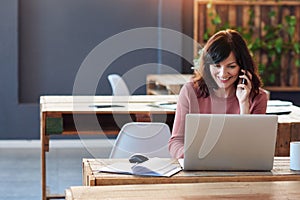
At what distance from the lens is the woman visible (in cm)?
314

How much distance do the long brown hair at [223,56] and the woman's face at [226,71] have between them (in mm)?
18

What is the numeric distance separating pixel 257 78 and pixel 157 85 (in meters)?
3.56

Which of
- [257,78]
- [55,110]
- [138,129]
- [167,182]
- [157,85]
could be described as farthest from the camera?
[157,85]

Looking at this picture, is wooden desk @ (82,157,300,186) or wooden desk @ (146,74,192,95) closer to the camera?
wooden desk @ (82,157,300,186)

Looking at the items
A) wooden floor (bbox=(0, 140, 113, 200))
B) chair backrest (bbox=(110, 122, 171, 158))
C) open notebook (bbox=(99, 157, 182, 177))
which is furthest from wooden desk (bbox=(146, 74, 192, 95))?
open notebook (bbox=(99, 157, 182, 177))

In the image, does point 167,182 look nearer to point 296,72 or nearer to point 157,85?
point 157,85

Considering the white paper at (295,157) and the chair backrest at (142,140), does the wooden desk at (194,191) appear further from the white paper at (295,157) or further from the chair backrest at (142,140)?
the chair backrest at (142,140)

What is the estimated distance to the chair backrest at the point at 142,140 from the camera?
3.58 m

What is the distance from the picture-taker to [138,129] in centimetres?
358

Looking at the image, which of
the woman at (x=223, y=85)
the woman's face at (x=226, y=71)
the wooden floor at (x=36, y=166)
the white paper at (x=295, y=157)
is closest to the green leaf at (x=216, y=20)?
the wooden floor at (x=36, y=166)

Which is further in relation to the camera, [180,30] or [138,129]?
[180,30]

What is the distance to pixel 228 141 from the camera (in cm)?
237

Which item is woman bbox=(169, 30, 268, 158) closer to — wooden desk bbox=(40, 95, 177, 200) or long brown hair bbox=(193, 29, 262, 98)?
long brown hair bbox=(193, 29, 262, 98)

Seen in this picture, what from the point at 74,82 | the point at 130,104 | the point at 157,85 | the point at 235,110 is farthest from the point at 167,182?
the point at 74,82
